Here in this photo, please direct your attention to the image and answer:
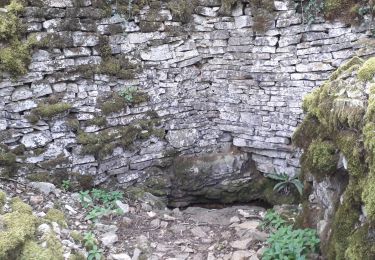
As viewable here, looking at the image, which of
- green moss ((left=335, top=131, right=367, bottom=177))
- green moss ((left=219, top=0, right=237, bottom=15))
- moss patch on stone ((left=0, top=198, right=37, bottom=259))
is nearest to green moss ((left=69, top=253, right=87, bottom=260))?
moss patch on stone ((left=0, top=198, right=37, bottom=259))

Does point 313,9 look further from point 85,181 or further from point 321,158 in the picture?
point 85,181

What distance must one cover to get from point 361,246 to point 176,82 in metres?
3.93

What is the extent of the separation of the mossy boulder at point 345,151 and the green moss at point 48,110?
299 centimetres

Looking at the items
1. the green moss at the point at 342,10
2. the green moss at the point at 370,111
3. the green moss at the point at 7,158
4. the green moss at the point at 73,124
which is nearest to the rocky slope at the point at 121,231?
the green moss at the point at 7,158

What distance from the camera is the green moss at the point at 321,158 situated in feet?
10.9

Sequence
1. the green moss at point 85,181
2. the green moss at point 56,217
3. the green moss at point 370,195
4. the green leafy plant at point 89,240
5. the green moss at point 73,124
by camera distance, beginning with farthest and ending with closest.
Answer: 1. the green moss at point 85,181
2. the green moss at point 73,124
3. the green moss at point 56,217
4. the green leafy plant at point 89,240
5. the green moss at point 370,195

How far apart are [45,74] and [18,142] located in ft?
3.02

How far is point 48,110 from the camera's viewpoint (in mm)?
5043

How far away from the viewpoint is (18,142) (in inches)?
198

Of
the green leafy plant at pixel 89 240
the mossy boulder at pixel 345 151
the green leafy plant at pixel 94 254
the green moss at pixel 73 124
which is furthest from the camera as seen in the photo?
the green moss at pixel 73 124

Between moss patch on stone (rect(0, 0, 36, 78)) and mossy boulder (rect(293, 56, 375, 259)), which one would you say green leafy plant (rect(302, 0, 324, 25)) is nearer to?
mossy boulder (rect(293, 56, 375, 259))

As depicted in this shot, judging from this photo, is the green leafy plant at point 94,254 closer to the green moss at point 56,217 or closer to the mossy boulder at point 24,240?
the mossy boulder at point 24,240

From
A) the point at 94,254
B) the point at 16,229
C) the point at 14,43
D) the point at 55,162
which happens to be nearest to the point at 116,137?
the point at 55,162

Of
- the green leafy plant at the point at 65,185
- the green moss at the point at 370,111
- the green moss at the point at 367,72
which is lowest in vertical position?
the green leafy plant at the point at 65,185
